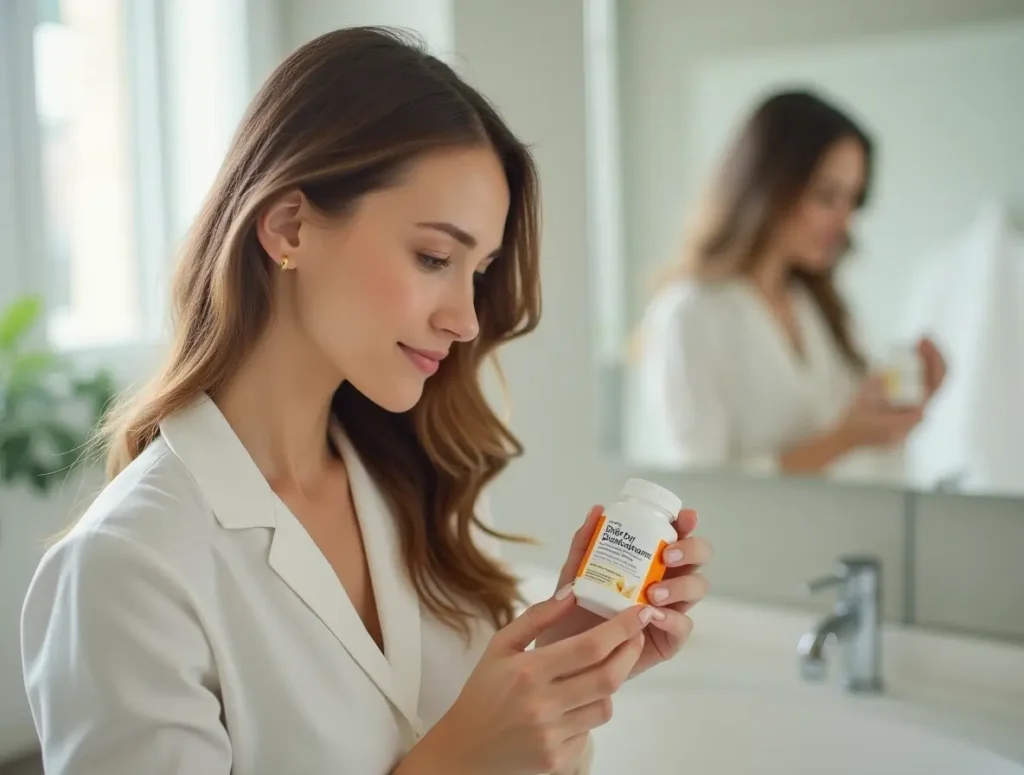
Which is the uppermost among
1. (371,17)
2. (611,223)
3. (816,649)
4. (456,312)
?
(371,17)

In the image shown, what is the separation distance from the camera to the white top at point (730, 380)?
1.49 meters

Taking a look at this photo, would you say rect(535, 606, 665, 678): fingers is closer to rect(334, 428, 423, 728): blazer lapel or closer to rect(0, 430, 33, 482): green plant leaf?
rect(334, 428, 423, 728): blazer lapel

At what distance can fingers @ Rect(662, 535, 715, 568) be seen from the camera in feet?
2.89

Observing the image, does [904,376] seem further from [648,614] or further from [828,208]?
[648,614]

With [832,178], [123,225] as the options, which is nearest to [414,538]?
[832,178]

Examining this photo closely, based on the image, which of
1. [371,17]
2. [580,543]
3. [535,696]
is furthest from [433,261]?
[371,17]

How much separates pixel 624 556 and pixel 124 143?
139 cm

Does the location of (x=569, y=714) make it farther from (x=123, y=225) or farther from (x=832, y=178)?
(x=123, y=225)

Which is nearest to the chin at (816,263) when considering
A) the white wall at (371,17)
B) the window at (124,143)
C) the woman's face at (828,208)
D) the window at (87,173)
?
the woman's face at (828,208)

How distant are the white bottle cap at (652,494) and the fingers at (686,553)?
0.08 ft

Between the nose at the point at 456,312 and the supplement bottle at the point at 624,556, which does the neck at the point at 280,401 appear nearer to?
the nose at the point at 456,312

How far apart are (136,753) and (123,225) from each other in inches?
50.5

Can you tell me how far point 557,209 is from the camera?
1744mm

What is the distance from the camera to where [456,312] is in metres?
0.96
